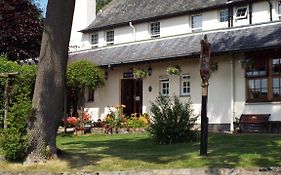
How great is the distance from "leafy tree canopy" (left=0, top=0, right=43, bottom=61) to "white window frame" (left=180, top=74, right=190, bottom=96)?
24.5 ft

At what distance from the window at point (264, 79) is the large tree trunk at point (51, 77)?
10.7 m

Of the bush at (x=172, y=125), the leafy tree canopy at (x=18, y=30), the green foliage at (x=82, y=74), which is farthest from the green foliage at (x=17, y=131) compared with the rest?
the leafy tree canopy at (x=18, y=30)

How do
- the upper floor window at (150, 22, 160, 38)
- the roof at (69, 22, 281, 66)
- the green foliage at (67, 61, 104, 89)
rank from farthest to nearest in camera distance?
the upper floor window at (150, 22, 160, 38), the green foliage at (67, 61, 104, 89), the roof at (69, 22, 281, 66)

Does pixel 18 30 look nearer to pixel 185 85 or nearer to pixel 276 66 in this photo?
pixel 185 85

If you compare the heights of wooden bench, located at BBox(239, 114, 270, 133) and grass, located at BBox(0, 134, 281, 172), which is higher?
wooden bench, located at BBox(239, 114, 270, 133)

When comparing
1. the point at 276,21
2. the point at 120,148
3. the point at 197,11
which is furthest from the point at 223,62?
the point at 120,148

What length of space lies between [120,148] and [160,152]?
1.78m

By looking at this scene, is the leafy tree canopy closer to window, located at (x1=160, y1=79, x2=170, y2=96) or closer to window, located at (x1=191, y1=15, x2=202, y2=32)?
window, located at (x1=160, y1=79, x2=170, y2=96)

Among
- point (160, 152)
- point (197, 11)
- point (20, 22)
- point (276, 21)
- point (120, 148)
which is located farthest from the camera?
point (197, 11)

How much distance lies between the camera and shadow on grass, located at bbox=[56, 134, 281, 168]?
11.7 metres

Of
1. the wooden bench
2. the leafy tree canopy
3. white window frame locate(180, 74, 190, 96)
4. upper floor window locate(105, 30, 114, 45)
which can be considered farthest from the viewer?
upper floor window locate(105, 30, 114, 45)

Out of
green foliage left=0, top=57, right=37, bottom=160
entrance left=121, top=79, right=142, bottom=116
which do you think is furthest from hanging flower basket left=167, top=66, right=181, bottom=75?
green foliage left=0, top=57, right=37, bottom=160

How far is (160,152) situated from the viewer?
1406cm

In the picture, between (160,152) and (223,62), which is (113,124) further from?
(160,152)
